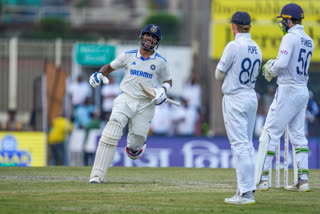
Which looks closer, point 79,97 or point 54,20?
point 79,97

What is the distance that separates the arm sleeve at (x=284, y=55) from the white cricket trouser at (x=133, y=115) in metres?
2.24

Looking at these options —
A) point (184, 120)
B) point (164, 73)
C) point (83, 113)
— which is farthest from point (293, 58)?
point (83, 113)

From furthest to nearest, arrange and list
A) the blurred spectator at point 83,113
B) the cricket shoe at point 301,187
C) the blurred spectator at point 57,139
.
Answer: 1. the blurred spectator at point 83,113
2. the blurred spectator at point 57,139
3. the cricket shoe at point 301,187

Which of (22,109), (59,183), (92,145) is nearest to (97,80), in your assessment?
(59,183)

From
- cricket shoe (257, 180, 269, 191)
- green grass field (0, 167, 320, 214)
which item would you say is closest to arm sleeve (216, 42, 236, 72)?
green grass field (0, 167, 320, 214)

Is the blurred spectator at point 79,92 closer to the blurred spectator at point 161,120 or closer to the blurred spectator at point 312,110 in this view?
the blurred spectator at point 161,120

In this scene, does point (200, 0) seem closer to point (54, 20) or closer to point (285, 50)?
point (54, 20)

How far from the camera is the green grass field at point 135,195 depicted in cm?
839

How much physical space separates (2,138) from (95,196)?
13.1 meters

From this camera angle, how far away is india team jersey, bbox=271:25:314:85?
1009cm

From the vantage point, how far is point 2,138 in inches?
863

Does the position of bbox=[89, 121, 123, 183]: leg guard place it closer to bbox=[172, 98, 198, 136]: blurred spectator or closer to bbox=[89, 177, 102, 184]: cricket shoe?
bbox=[89, 177, 102, 184]: cricket shoe

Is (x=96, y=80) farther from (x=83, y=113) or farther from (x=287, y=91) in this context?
(x=83, y=113)

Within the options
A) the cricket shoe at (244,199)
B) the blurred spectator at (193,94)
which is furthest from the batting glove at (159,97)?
the blurred spectator at (193,94)
